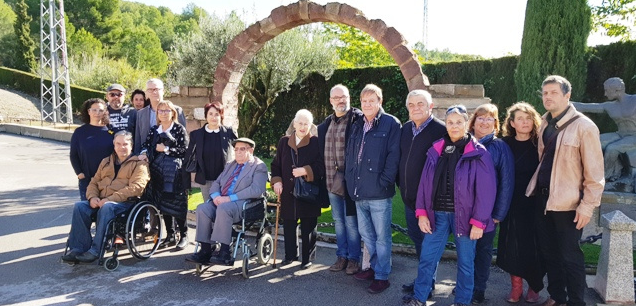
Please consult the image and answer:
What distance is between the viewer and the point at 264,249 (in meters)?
5.24

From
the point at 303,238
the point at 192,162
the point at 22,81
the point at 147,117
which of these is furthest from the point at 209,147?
the point at 22,81

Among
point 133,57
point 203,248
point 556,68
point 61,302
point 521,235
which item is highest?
point 133,57

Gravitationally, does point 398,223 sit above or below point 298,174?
below

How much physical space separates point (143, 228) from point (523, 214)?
389cm

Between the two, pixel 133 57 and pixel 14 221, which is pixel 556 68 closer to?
pixel 14 221

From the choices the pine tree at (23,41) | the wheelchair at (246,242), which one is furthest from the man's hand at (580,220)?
the pine tree at (23,41)

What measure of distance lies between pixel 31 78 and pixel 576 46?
35.3 m

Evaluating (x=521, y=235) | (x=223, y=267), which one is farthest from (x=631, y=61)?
(x=223, y=267)

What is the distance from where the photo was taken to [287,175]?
502 centimetres

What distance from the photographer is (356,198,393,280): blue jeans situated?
172 inches

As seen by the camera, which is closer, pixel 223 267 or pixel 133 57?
pixel 223 267

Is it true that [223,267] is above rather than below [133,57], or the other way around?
below

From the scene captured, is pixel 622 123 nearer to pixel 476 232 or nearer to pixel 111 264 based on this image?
pixel 476 232

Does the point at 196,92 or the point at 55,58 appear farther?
the point at 55,58
